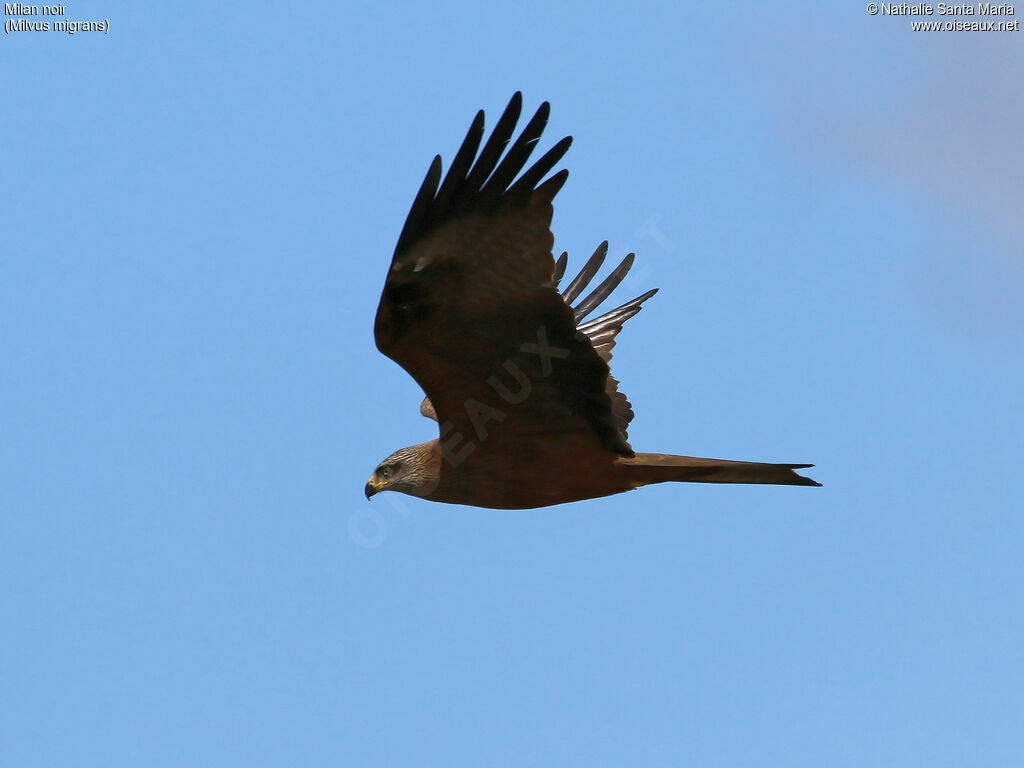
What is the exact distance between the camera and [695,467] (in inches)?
334

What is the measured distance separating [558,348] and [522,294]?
1.52ft

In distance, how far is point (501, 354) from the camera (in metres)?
8.12

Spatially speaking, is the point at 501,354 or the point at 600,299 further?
the point at 600,299

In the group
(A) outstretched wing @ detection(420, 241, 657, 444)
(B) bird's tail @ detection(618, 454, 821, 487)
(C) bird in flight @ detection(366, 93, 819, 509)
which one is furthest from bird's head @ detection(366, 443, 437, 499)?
(A) outstretched wing @ detection(420, 241, 657, 444)

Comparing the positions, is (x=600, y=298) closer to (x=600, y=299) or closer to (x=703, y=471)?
(x=600, y=299)

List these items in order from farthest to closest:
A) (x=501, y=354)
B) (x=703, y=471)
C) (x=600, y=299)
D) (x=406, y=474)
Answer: (x=600, y=299) → (x=406, y=474) → (x=703, y=471) → (x=501, y=354)

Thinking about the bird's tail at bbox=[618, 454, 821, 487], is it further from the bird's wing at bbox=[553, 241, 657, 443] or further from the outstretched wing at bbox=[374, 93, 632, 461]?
the bird's wing at bbox=[553, 241, 657, 443]

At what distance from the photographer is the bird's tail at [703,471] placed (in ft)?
27.3

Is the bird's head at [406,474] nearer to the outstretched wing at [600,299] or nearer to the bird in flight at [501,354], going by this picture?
the bird in flight at [501,354]

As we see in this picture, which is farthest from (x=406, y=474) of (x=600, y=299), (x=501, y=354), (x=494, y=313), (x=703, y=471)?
(x=600, y=299)

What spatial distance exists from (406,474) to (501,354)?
1283mm

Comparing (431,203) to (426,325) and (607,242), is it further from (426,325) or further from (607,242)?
(607,242)

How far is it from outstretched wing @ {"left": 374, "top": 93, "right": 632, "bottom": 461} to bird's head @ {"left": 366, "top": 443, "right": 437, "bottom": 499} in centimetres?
30

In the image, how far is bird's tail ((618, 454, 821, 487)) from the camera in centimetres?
833
